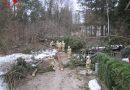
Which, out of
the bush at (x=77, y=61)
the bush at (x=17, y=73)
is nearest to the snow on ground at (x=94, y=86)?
the bush at (x=17, y=73)

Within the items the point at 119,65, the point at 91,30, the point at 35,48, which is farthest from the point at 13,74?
the point at 91,30

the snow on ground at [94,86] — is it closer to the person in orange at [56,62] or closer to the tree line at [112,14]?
the person in orange at [56,62]

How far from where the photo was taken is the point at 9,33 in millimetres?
19516

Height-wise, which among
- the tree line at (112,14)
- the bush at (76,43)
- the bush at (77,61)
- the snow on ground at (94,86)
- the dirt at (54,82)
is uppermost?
the tree line at (112,14)

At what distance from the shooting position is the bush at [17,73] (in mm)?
11328

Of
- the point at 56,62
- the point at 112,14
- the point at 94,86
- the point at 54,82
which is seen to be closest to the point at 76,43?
the point at 56,62

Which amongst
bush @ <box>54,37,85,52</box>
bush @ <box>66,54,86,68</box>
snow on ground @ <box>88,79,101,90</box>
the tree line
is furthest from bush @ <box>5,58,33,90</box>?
the tree line

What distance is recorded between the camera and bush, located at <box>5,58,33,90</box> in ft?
37.2

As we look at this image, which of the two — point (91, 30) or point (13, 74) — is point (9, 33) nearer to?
point (13, 74)

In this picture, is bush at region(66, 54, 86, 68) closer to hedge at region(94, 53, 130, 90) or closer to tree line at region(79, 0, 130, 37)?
tree line at region(79, 0, 130, 37)

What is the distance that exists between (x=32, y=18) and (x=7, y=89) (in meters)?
17.4

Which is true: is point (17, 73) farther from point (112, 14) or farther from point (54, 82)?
point (112, 14)

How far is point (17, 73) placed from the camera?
1190 centimetres

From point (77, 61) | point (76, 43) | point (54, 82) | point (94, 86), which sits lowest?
point (54, 82)
